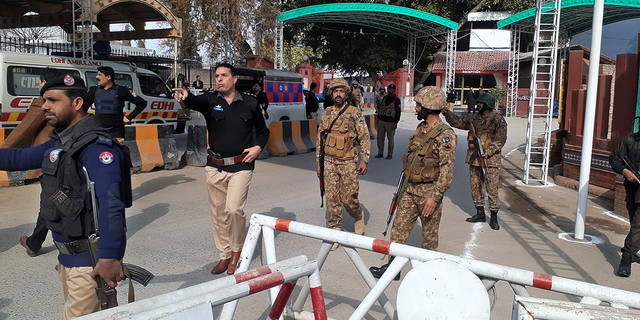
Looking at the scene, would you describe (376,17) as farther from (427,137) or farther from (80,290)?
(80,290)

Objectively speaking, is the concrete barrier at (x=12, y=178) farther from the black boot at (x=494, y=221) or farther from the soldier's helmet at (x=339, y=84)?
the black boot at (x=494, y=221)

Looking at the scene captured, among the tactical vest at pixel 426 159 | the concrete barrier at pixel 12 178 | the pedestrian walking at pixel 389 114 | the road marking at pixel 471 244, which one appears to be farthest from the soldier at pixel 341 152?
the pedestrian walking at pixel 389 114

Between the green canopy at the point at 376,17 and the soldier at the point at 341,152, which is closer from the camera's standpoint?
the soldier at the point at 341,152

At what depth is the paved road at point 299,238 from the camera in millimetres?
4188

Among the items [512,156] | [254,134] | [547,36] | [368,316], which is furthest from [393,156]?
[547,36]

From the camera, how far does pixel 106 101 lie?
21.1ft

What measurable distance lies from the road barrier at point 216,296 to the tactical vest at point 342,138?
3056 millimetres

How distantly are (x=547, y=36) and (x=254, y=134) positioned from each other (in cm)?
4184

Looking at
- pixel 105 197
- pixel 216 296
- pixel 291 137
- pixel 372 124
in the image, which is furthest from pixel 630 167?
pixel 372 124

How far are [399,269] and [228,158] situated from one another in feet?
8.23

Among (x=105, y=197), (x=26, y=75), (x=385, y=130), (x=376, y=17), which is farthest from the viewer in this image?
(x=376, y=17)

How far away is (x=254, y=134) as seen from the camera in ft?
16.0

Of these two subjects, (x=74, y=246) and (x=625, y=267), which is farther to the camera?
(x=625, y=267)

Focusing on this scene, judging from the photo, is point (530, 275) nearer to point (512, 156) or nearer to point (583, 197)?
point (583, 197)
